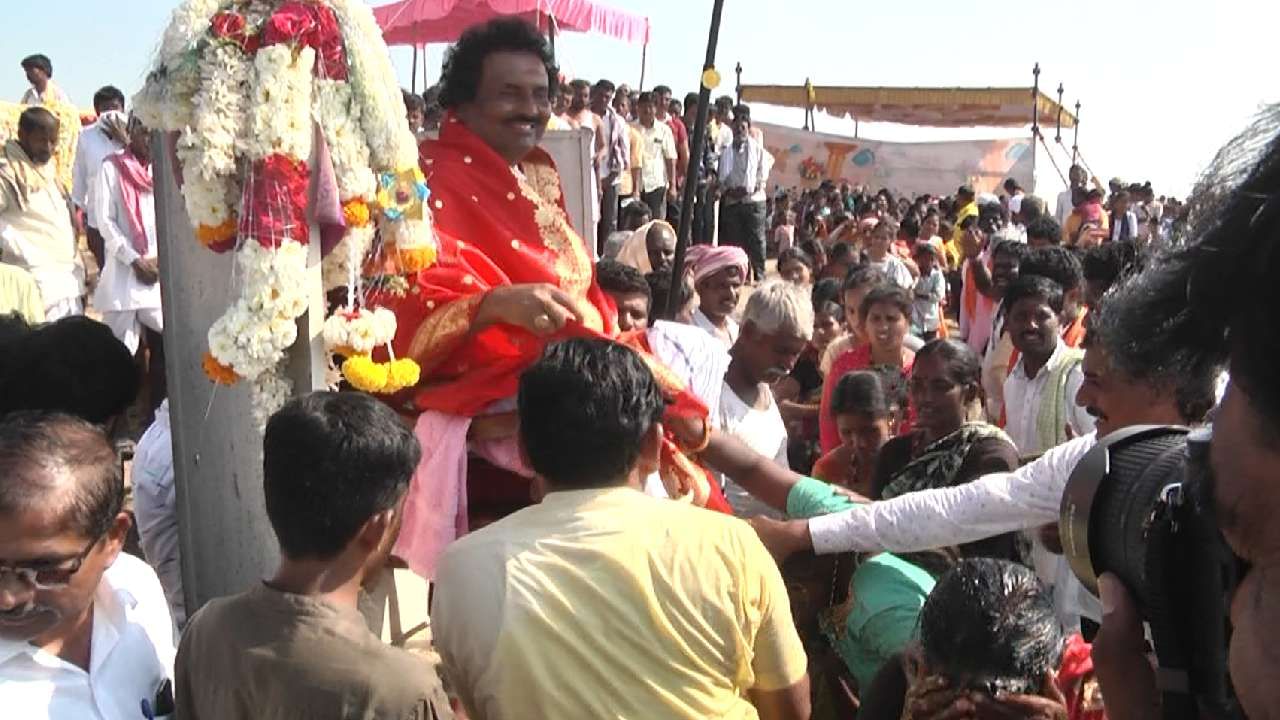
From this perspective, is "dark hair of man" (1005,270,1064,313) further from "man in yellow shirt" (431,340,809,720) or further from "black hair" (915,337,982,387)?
"man in yellow shirt" (431,340,809,720)

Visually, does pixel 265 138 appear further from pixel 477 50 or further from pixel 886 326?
pixel 886 326

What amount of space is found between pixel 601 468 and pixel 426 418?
0.89 meters

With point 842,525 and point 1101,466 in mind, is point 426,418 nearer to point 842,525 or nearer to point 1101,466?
point 842,525

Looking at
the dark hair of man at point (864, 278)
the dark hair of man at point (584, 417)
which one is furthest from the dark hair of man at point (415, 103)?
the dark hair of man at point (584, 417)

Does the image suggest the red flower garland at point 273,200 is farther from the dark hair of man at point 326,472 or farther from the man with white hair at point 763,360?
the man with white hair at point 763,360

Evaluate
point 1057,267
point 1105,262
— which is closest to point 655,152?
point 1105,262

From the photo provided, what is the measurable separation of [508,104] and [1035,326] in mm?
2296

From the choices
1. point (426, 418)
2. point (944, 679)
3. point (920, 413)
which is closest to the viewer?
point (944, 679)

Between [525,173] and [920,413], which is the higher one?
[525,173]

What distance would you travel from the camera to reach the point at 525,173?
124 inches

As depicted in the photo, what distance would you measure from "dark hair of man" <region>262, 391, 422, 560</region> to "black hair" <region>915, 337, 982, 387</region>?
2142 mm

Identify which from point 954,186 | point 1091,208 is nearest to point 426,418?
point 1091,208

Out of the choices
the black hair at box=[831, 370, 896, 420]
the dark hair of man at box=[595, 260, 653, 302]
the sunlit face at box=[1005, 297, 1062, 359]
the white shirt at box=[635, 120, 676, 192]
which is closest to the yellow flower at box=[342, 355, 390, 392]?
the black hair at box=[831, 370, 896, 420]

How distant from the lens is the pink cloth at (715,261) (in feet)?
17.7
